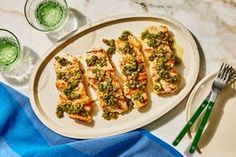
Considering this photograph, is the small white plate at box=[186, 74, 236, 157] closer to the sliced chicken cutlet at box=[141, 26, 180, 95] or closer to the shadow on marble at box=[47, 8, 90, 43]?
the sliced chicken cutlet at box=[141, 26, 180, 95]

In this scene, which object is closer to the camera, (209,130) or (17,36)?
(209,130)

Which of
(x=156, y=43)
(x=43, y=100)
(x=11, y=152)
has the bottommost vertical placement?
(x=11, y=152)

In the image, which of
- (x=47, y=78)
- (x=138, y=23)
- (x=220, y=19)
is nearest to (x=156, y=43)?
(x=138, y=23)

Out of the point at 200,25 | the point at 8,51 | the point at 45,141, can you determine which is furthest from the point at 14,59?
the point at 200,25

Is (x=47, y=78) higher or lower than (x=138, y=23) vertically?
lower

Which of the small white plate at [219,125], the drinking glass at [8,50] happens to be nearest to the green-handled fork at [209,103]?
the small white plate at [219,125]

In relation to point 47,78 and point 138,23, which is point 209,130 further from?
point 47,78
